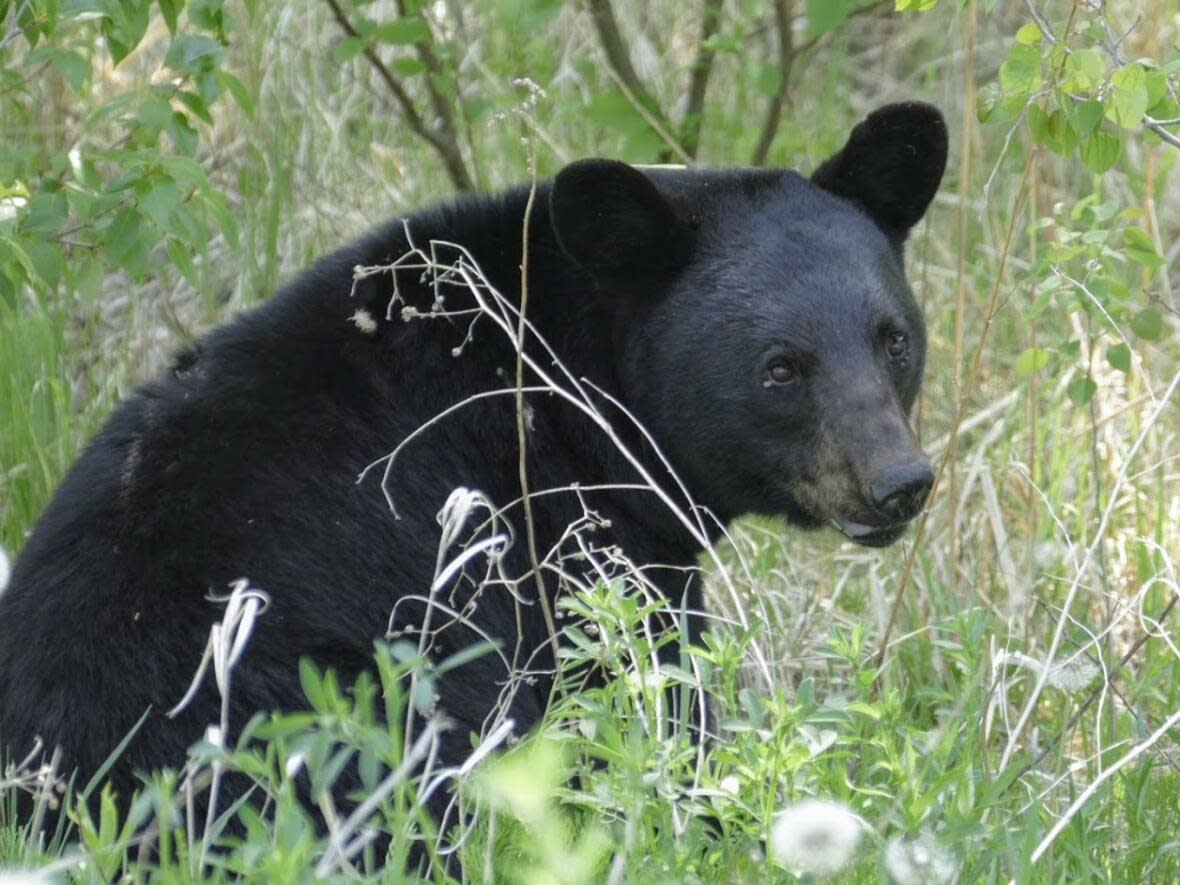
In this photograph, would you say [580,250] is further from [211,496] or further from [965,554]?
[965,554]

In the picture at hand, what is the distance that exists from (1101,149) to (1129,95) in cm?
30

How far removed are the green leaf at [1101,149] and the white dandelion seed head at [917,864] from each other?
1.61 metres

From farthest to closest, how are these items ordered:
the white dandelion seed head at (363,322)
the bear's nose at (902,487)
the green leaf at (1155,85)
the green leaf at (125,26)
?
1. the green leaf at (125,26)
2. the white dandelion seed head at (363,322)
3. the bear's nose at (902,487)
4. the green leaf at (1155,85)

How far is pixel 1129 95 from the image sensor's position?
123 inches

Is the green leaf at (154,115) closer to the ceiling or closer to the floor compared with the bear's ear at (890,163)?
closer to the ceiling

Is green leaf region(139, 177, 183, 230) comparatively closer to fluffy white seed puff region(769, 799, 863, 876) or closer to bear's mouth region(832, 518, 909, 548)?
bear's mouth region(832, 518, 909, 548)

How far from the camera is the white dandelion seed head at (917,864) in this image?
2.29m

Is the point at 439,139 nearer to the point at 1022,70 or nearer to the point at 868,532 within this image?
the point at 868,532

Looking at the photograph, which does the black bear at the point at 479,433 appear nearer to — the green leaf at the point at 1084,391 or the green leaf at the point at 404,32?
the green leaf at the point at 1084,391

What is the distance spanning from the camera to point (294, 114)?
6.99 m

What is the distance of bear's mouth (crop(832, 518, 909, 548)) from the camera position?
390 centimetres

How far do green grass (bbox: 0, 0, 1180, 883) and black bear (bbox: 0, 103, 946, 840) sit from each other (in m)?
0.23

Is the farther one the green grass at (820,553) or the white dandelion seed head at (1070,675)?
the white dandelion seed head at (1070,675)

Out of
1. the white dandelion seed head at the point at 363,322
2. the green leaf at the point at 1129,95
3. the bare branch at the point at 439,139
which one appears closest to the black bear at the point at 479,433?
the white dandelion seed head at the point at 363,322
